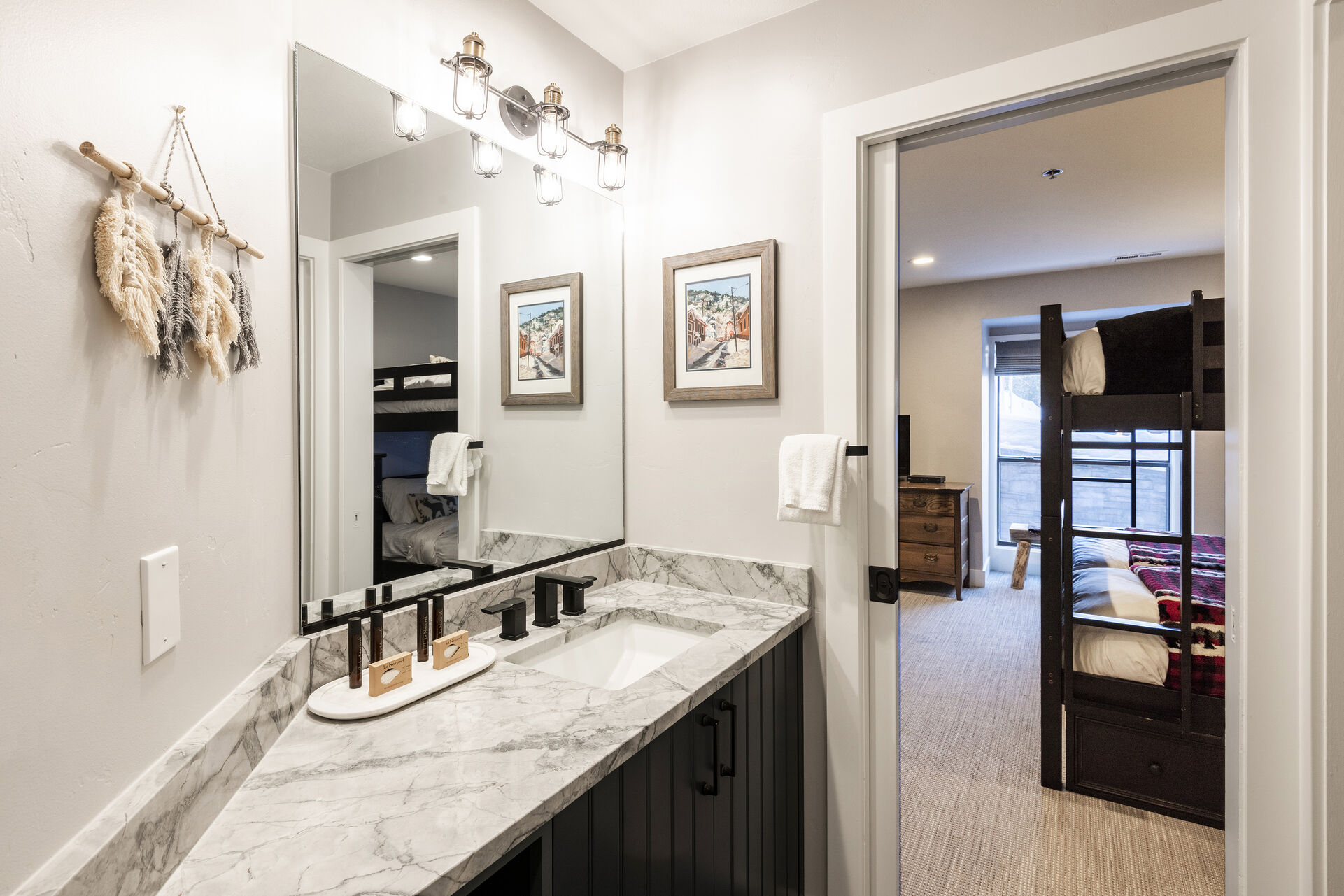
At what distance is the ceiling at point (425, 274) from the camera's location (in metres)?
1.28

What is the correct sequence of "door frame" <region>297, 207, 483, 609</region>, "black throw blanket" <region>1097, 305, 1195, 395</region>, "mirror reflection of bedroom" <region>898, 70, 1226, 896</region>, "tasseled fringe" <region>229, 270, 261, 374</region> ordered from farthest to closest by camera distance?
"black throw blanket" <region>1097, 305, 1195, 395</region> < "mirror reflection of bedroom" <region>898, 70, 1226, 896</region> < "door frame" <region>297, 207, 483, 609</region> < "tasseled fringe" <region>229, 270, 261, 374</region>

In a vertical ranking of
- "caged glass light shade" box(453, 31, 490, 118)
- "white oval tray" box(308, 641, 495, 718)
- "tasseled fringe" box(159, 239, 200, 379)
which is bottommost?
"white oval tray" box(308, 641, 495, 718)

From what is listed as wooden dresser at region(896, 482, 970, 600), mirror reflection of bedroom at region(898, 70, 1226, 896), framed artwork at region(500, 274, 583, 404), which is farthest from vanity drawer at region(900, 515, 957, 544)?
framed artwork at region(500, 274, 583, 404)

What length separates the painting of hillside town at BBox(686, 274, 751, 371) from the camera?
5.44 feet

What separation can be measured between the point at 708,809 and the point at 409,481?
0.88 meters

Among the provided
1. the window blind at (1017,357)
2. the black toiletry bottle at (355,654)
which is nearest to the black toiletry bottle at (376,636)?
Answer: the black toiletry bottle at (355,654)

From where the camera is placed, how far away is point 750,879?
4.35ft

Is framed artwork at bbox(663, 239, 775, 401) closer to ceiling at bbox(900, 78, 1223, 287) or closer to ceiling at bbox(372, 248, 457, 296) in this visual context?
ceiling at bbox(372, 248, 457, 296)

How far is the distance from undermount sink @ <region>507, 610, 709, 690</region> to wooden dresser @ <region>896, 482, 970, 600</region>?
3.48 m

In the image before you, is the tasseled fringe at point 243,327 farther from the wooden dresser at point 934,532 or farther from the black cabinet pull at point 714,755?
the wooden dresser at point 934,532

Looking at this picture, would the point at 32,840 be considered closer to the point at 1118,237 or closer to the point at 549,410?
the point at 549,410

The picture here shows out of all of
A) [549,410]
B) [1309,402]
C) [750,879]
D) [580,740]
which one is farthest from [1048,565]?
[580,740]

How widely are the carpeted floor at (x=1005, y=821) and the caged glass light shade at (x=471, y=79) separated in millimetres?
2287

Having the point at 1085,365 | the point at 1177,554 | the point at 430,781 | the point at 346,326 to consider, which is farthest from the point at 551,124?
the point at 1177,554
